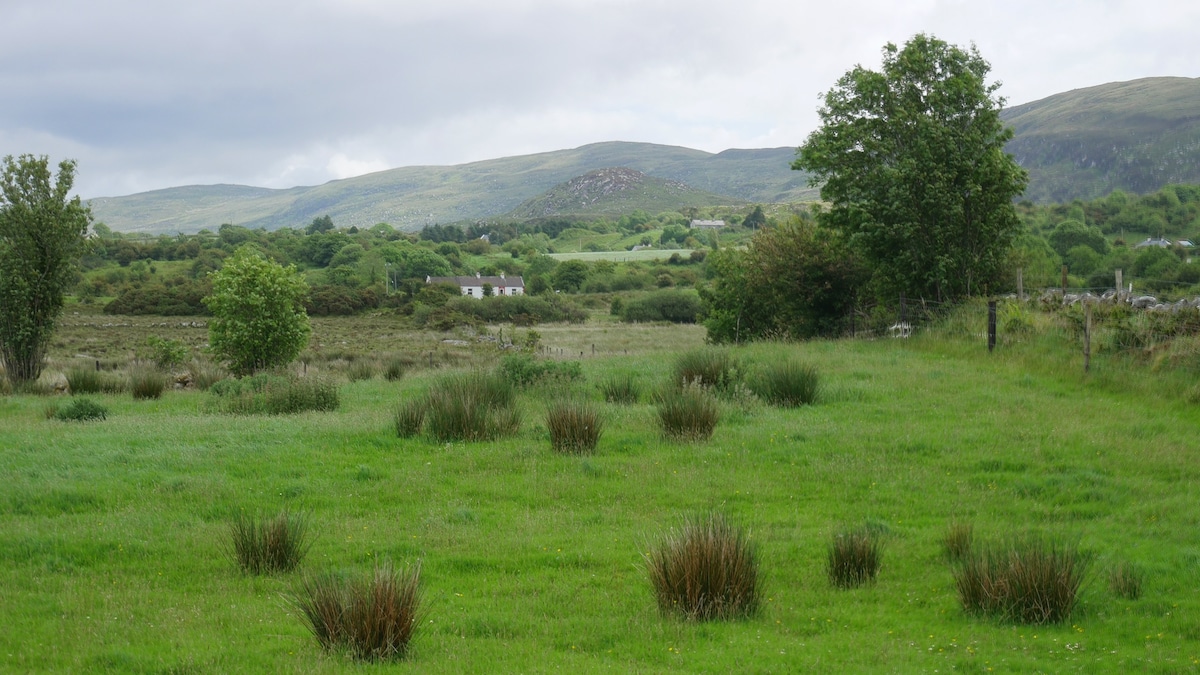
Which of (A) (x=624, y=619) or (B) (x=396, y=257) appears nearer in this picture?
(A) (x=624, y=619)

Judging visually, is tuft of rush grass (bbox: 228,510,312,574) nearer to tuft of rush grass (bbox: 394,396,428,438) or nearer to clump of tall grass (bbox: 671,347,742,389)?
tuft of rush grass (bbox: 394,396,428,438)

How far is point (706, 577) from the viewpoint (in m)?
6.63

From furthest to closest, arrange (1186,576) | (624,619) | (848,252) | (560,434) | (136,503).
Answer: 1. (848,252)
2. (560,434)
3. (136,503)
4. (1186,576)
5. (624,619)

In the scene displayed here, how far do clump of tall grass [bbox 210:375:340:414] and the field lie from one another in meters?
1.09

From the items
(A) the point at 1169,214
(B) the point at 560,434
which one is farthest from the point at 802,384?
(A) the point at 1169,214

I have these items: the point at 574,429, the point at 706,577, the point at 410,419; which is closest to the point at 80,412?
the point at 410,419

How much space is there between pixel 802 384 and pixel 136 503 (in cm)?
1106

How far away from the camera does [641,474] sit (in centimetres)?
1123

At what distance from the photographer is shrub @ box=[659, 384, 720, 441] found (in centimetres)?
1327

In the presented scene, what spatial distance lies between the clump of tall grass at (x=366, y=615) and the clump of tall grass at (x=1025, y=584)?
4.10 metres

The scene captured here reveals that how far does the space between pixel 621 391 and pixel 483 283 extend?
99063 millimetres

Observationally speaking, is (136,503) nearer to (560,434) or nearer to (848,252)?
(560,434)

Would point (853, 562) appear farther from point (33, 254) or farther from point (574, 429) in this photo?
point (33, 254)

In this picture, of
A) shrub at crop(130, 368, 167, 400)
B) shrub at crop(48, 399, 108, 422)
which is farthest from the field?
shrub at crop(130, 368, 167, 400)
